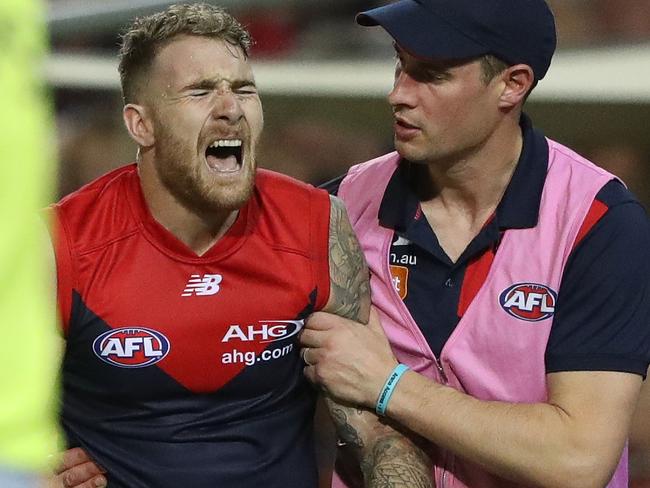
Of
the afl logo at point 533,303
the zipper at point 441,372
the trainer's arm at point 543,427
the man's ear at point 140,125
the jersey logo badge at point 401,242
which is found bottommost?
the trainer's arm at point 543,427

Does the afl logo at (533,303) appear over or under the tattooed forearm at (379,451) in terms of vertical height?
over

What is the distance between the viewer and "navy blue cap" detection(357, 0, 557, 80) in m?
3.11

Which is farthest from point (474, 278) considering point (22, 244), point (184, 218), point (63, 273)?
point (22, 244)

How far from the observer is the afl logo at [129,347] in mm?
2943

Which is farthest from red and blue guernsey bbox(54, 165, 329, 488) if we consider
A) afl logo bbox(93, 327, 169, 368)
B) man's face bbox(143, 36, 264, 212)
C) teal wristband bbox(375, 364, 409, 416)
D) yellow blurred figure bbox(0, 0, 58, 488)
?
yellow blurred figure bbox(0, 0, 58, 488)

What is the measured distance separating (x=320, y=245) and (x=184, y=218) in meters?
0.33

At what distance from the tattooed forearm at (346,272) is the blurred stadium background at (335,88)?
2.41 meters

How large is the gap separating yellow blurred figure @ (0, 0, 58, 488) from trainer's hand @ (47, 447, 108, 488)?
1434mm

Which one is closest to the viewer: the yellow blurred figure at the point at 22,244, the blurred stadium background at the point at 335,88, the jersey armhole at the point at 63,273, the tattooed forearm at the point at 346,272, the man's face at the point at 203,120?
the yellow blurred figure at the point at 22,244

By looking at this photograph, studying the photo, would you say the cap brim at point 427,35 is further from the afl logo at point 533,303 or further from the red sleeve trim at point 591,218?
the afl logo at point 533,303

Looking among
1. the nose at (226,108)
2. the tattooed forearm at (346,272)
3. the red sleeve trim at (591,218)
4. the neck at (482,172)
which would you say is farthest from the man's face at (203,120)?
the red sleeve trim at (591,218)

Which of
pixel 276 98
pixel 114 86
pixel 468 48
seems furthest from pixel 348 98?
pixel 468 48

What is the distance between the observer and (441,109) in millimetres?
3123

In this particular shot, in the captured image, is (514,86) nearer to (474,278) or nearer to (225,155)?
(474,278)
